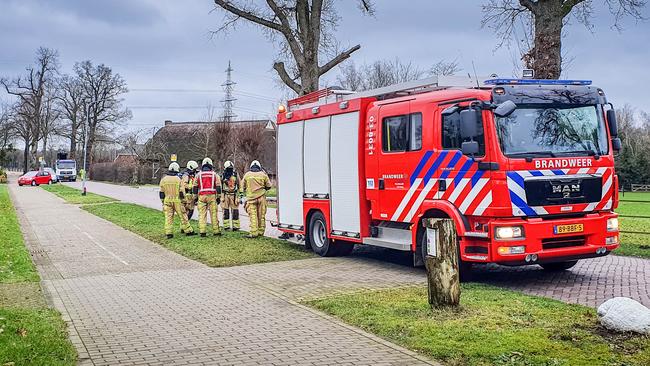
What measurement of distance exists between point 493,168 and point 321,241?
16.8 feet

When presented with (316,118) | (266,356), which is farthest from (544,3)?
(266,356)

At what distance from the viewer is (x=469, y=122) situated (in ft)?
31.8

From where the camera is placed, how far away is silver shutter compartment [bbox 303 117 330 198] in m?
13.5

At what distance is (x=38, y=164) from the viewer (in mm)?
85875

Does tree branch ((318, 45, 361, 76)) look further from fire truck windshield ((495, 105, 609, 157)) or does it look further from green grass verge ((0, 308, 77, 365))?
green grass verge ((0, 308, 77, 365))

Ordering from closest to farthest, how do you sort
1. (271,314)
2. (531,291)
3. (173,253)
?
(271,314)
(531,291)
(173,253)

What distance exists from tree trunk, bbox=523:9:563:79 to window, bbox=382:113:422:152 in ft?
16.5

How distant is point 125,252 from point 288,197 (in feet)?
12.4

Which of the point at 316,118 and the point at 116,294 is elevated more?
the point at 316,118

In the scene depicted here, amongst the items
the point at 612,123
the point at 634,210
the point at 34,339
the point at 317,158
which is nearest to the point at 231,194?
the point at 317,158

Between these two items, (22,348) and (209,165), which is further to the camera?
(209,165)

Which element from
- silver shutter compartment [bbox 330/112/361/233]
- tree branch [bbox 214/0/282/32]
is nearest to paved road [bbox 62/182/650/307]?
silver shutter compartment [bbox 330/112/361/233]

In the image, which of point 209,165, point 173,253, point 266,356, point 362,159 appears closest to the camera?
point 266,356

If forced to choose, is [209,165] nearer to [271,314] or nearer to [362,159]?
[362,159]
